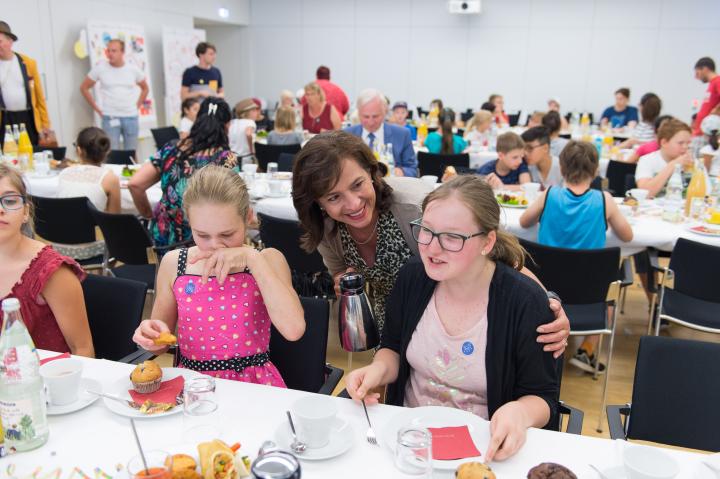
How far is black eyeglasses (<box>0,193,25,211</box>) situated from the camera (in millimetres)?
1752

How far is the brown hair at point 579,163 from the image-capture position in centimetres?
304

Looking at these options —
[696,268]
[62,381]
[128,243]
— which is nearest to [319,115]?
[128,243]

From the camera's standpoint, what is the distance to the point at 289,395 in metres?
1.51

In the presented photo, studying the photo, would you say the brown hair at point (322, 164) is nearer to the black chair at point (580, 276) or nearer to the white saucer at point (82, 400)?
the white saucer at point (82, 400)

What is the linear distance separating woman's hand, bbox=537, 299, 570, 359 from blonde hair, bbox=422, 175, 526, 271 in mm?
181

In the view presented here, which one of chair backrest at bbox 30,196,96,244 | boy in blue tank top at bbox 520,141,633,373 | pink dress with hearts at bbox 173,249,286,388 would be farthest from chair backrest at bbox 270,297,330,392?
chair backrest at bbox 30,196,96,244

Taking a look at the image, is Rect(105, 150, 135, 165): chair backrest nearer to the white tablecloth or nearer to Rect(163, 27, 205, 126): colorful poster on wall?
Rect(163, 27, 205, 126): colorful poster on wall

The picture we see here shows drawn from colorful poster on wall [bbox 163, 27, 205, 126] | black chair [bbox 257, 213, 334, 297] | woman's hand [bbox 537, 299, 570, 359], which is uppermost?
colorful poster on wall [bbox 163, 27, 205, 126]

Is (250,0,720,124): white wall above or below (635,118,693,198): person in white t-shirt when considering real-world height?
above

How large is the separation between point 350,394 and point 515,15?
11325 mm

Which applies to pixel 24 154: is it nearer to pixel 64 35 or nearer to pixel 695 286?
pixel 64 35

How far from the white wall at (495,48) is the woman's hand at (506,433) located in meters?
11.2

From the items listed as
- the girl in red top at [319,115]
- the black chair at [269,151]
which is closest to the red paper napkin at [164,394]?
the black chair at [269,151]

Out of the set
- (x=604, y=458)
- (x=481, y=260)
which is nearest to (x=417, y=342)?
(x=481, y=260)
